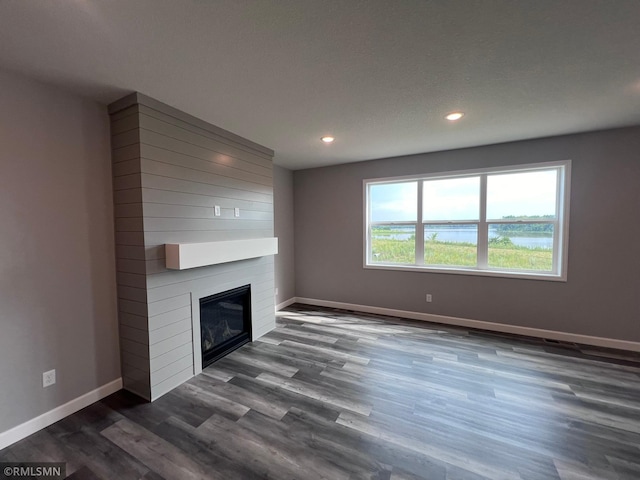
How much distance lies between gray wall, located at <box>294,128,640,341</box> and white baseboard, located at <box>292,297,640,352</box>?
0.06 m

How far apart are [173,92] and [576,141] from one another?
4.37 meters

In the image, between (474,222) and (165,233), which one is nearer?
(165,233)

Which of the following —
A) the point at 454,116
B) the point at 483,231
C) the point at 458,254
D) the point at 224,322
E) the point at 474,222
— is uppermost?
the point at 454,116

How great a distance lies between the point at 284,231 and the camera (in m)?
4.69

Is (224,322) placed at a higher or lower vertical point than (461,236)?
lower

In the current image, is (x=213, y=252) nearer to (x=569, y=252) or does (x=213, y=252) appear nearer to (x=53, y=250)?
(x=53, y=250)

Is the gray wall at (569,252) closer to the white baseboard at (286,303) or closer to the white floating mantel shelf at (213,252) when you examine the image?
the white baseboard at (286,303)

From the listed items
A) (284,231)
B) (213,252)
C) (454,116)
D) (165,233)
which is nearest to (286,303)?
(284,231)

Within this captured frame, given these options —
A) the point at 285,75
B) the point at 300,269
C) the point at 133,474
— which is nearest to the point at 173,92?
the point at 285,75

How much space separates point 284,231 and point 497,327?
3525mm

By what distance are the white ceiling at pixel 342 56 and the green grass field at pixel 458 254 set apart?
5.36ft

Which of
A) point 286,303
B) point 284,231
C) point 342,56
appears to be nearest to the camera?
point 342,56

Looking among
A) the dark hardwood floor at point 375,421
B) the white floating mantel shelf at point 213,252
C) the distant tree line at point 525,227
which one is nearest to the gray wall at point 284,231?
the white floating mantel shelf at point 213,252

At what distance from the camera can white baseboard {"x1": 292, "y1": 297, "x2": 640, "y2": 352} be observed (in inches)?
120
